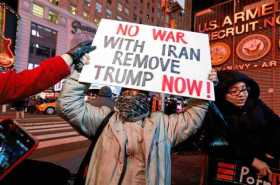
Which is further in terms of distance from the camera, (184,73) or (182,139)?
(184,73)

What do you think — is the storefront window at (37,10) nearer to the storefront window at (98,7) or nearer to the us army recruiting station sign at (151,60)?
the storefront window at (98,7)

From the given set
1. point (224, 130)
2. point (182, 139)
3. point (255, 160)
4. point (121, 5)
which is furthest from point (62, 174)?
point (121, 5)

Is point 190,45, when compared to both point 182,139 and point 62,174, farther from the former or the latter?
point 62,174

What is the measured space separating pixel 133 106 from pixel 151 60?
46 cm

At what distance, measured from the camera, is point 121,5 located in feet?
174

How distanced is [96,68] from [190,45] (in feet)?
2.77

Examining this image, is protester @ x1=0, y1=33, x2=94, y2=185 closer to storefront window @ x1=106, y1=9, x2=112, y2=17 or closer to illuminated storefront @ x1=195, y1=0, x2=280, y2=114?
illuminated storefront @ x1=195, y1=0, x2=280, y2=114

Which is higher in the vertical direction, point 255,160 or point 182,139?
point 182,139

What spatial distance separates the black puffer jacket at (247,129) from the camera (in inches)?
92.4

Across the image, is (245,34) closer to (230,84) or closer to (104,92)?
(104,92)

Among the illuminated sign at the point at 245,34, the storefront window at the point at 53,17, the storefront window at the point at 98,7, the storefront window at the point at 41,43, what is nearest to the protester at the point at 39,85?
the illuminated sign at the point at 245,34

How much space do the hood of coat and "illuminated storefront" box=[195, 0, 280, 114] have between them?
2992mm

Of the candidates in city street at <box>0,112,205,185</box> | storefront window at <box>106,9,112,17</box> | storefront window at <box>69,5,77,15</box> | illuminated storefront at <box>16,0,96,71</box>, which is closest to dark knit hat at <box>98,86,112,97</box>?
city street at <box>0,112,205,185</box>

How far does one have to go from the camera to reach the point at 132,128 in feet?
6.33
